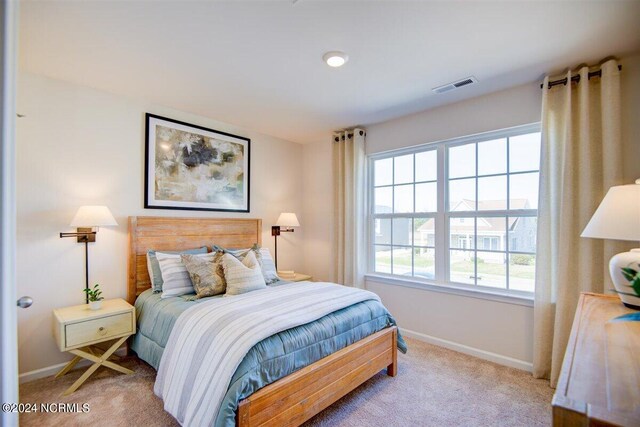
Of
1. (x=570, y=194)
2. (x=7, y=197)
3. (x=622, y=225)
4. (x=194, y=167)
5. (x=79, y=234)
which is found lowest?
(x=79, y=234)

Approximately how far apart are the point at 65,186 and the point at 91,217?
1.42 feet

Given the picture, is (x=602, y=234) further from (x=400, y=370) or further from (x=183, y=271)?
(x=183, y=271)

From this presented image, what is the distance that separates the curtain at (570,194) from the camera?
2189 millimetres

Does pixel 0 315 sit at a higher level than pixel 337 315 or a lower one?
higher

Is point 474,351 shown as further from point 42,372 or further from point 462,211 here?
point 42,372

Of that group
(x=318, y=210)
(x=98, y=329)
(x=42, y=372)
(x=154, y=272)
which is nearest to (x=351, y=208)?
(x=318, y=210)

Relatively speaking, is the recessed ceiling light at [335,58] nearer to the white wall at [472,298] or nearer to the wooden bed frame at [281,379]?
the white wall at [472,298]

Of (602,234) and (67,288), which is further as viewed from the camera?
(67,288)

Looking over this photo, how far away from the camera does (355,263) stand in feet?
12.3

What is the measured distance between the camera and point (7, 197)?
41.2 inches

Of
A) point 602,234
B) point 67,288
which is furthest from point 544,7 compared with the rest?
point 67,288

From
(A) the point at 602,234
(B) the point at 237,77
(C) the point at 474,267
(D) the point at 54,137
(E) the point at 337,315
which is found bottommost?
(E) the point at 337,315

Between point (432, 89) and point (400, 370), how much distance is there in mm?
2543

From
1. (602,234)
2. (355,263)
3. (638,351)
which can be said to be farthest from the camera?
(355,263)
